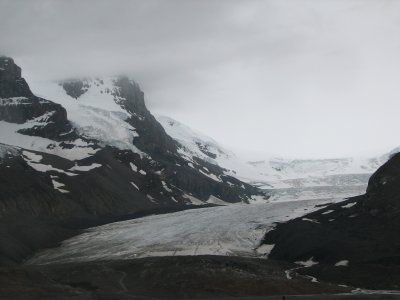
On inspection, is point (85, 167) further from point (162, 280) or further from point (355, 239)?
point (162, 280)

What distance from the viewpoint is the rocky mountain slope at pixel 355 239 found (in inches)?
2254

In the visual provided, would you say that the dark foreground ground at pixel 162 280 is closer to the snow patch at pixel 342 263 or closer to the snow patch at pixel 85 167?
the snow patch at pixel 342 263

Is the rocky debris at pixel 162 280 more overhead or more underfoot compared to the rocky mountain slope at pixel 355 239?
more underfoot

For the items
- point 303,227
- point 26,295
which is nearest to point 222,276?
point 26,295

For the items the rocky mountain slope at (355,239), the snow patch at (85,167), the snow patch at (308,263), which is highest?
the snow patch at (85,167)

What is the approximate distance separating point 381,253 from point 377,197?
82.0ft

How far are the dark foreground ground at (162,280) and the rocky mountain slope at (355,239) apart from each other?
Result: 4110 mm

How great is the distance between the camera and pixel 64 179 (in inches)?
6358

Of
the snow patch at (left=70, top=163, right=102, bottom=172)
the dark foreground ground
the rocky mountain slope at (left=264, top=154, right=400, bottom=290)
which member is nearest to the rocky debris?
the dark foreground ground

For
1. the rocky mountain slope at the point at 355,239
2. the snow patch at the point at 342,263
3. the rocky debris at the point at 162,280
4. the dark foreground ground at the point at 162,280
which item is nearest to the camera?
the dark foreground ground at the point at 162,280

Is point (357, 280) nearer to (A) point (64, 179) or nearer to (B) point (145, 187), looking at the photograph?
(A) point (64, 179)

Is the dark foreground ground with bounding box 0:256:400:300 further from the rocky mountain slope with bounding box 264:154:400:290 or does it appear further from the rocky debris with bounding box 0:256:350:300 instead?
the rocky mountain slope with bounding box 264:154:400:290

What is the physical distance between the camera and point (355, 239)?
237 ft

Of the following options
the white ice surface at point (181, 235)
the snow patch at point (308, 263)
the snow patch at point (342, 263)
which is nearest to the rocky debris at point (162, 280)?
the snow patch at point (308, 263)
